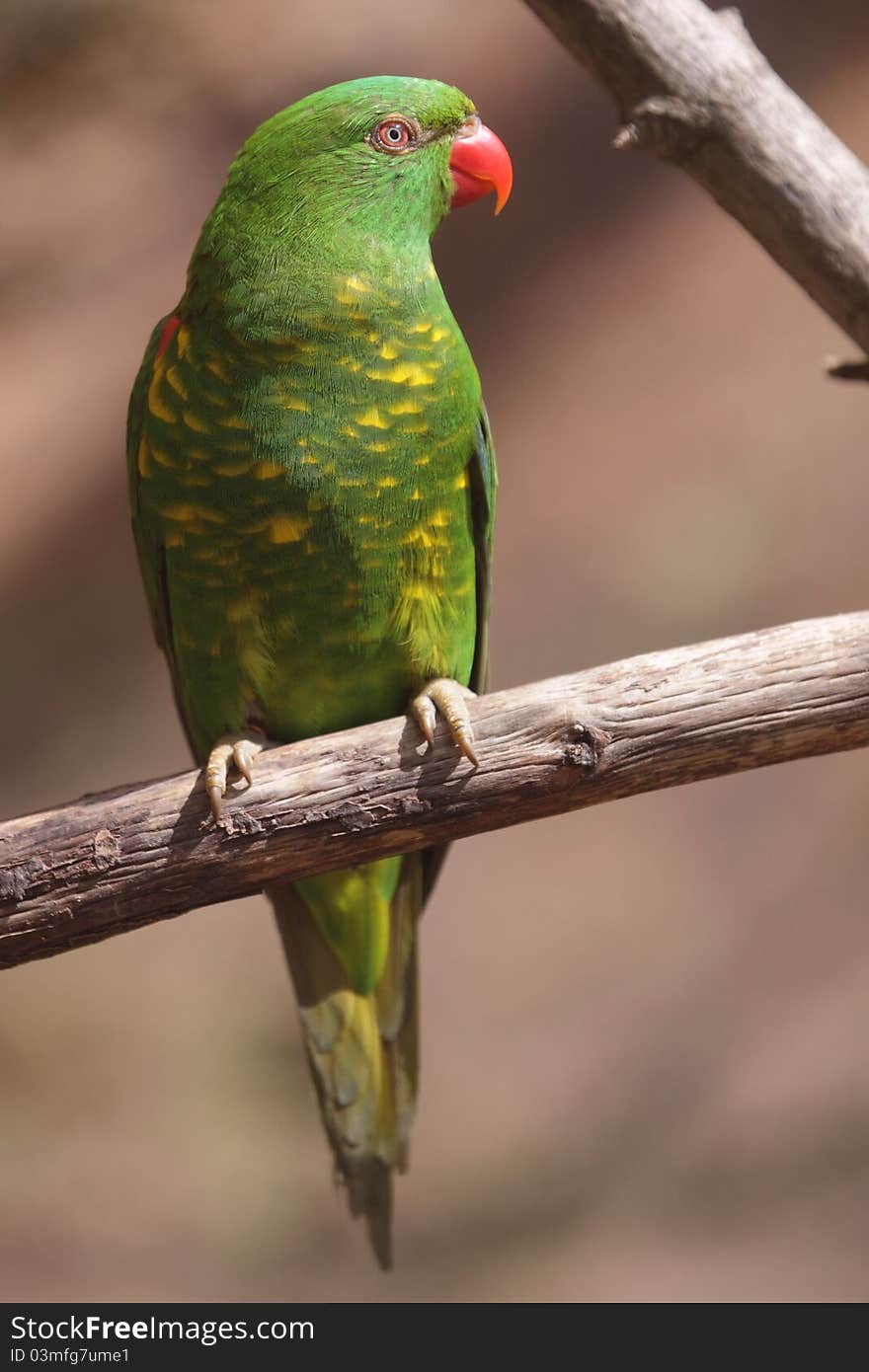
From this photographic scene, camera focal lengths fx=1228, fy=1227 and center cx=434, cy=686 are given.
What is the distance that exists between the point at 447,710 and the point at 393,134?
1.30 meters

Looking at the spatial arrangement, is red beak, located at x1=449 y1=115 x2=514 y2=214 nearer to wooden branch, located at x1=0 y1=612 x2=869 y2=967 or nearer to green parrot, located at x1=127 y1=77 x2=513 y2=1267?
green parrot, located at x1=127 y1=77 x2=513 y2=1267

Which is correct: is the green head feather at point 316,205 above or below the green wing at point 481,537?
above

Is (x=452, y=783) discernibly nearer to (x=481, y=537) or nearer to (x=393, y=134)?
(x=481, y=537)

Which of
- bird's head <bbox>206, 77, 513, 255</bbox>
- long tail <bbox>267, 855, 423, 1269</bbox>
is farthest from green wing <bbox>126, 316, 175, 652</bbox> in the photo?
long tail <bbox>267, 855, 423, 1269</bbox>

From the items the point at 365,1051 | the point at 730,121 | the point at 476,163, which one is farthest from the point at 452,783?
the point at 730,121

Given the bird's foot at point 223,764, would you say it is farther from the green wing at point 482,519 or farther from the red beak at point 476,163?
the red beak at point 476,163

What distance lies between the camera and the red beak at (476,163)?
2.89m

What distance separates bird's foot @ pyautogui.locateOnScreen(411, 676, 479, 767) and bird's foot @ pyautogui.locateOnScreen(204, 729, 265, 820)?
1.22 feet

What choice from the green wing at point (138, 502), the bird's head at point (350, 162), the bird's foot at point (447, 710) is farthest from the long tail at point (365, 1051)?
the bird's head at point (350, 162)

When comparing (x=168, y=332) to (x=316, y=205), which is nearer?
(x=316, y=205)

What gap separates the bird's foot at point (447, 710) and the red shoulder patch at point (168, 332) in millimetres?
1004

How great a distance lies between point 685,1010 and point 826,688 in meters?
3.21

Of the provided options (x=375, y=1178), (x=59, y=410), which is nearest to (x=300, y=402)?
(x=375, y=1178)

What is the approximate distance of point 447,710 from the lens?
2.62 metres
